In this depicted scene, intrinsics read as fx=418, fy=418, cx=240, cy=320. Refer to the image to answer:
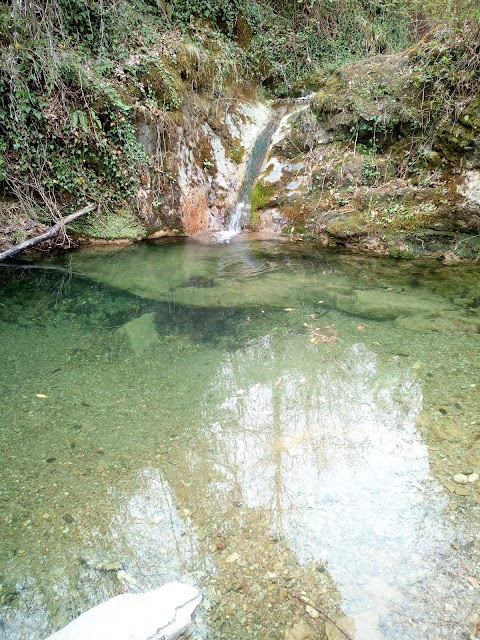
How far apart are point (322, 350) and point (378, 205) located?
3.88 meters

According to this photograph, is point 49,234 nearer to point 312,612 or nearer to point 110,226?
point 110,226

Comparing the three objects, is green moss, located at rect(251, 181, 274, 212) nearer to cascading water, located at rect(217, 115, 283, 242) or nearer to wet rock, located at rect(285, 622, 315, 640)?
cascading water, located at rect(217, 115, 283, 242)

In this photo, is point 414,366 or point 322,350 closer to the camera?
point 414,366

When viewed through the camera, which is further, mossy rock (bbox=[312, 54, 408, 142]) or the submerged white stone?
mossy rock (bbox=[312, 54, 408, 142])

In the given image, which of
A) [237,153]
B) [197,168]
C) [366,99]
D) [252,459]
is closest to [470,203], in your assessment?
[366,99]

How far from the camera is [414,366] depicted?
12.4ft

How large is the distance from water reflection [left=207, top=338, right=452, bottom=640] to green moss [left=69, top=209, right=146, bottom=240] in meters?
4.53

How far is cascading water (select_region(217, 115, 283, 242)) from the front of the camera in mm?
8344

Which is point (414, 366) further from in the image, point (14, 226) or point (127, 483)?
point (14, 226)

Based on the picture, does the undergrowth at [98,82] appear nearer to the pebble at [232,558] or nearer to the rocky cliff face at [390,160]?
the rocky cliff face at [390,160]

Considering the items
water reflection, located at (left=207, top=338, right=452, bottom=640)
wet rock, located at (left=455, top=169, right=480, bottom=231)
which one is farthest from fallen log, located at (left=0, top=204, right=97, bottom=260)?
wet rock, located at (left=455, top=169, right=480, bottom=231)

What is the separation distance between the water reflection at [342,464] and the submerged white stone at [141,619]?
695 millimetres

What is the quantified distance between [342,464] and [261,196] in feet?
21.5

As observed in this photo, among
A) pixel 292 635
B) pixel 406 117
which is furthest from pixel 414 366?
pixel 406 117
